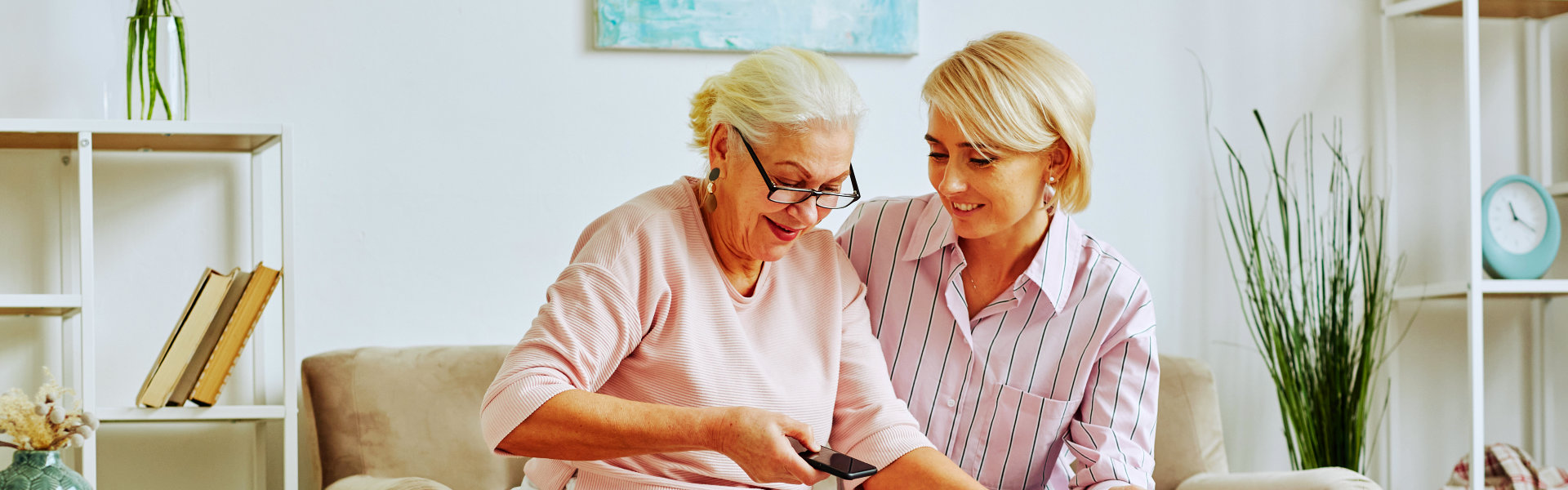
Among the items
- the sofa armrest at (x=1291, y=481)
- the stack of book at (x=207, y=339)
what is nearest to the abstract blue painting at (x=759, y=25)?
the stack of book at (x=207, y=339)

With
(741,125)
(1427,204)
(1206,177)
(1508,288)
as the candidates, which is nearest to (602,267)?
(741,125)

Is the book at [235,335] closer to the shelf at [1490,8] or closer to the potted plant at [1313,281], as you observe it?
the potted plant at [1313,281]

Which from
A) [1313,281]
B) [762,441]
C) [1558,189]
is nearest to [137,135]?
[762,441]

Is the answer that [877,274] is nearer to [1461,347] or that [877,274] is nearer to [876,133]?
[876,133]

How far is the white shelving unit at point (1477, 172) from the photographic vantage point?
264 cm

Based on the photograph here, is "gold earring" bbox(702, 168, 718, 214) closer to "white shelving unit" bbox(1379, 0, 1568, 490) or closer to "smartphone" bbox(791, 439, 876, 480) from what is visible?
"smartphone" bbox(791, 439, 876, 480)

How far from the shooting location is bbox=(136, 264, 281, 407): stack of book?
6.89 feet

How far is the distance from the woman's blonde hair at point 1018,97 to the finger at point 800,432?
1.66 ft

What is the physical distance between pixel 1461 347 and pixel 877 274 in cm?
194

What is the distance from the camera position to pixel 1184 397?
2.44 m

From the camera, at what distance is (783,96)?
1433mm

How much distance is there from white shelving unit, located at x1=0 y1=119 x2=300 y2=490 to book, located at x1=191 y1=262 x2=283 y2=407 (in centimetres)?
3

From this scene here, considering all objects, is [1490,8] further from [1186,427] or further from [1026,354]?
[1026,354]

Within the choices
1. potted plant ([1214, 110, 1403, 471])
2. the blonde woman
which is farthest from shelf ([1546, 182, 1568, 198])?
the blonde woman
